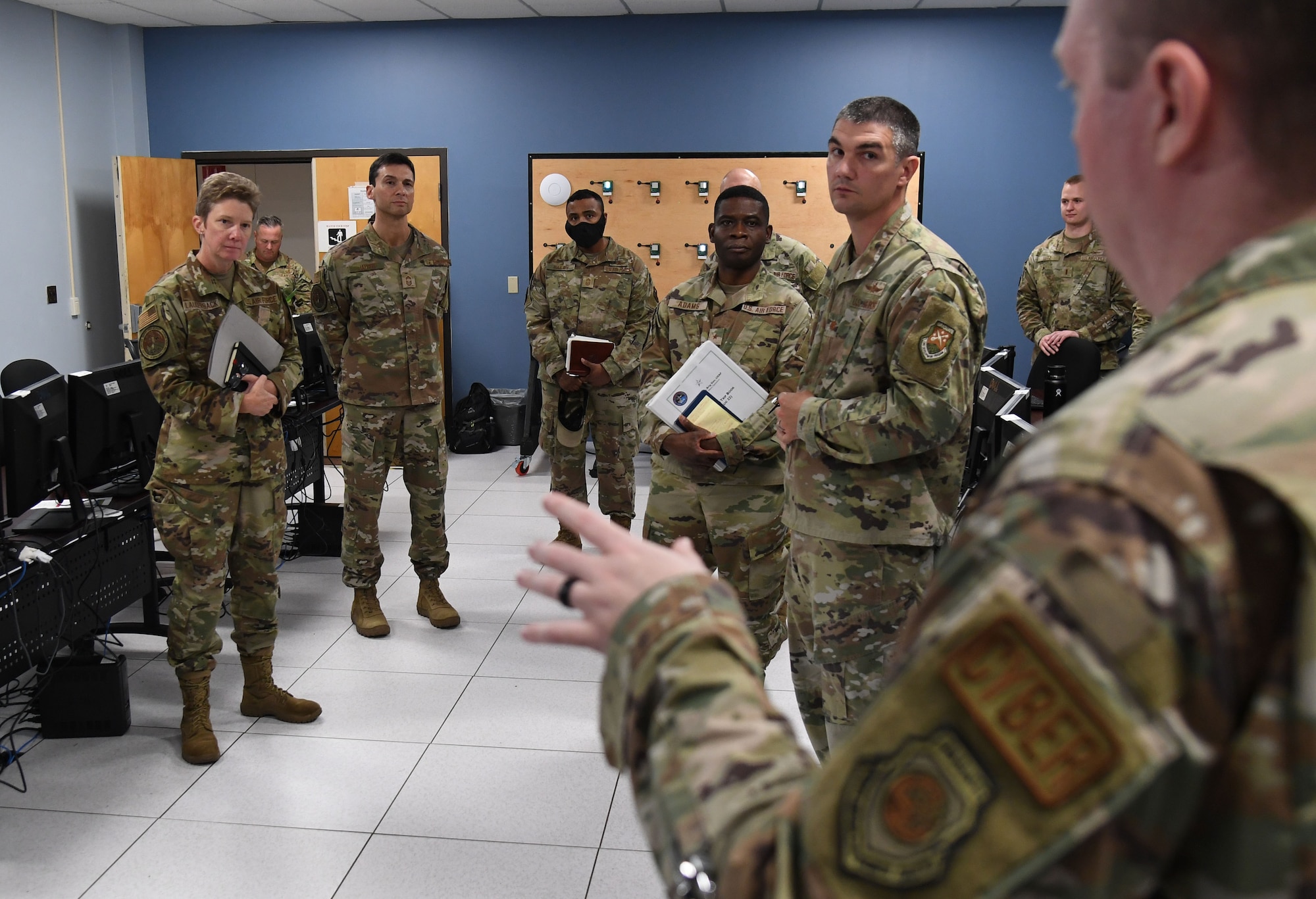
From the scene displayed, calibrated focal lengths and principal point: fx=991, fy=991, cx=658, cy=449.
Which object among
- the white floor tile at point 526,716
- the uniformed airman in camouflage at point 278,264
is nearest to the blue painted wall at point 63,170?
the uniformed airman in camouflage at point 278,264

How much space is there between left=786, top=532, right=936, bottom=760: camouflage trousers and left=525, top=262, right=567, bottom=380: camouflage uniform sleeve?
3003mm

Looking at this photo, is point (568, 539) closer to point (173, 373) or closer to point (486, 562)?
point (486, 562)

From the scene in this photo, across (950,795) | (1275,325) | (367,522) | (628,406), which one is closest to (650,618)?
(950,795)

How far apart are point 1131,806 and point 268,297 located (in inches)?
124

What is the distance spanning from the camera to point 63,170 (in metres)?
6.95

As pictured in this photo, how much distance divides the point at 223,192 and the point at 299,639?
5.92 ft

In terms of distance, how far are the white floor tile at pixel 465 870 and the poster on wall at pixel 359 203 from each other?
18.4 ft

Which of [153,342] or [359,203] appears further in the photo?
[359,203]

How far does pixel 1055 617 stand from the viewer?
446 millimetres

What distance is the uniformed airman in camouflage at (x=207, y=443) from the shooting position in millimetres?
2904

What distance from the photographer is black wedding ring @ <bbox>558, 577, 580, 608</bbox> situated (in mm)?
727

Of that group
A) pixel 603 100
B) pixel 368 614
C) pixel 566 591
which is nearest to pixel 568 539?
pixel 368 614

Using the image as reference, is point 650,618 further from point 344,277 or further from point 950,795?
point 344,277

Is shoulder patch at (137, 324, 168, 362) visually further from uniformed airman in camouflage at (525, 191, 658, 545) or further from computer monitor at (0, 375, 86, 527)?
uniformed airman in camouflage at (525, 191, 658, 545)
